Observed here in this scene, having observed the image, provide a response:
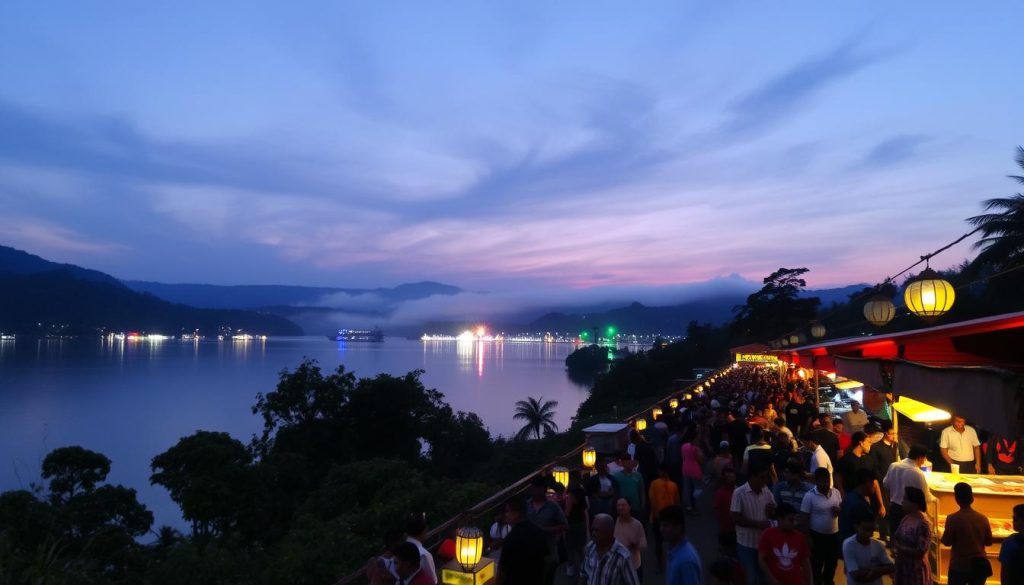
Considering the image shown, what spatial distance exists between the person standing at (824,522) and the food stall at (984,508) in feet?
2.67

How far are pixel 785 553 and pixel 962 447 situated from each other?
4.16 m

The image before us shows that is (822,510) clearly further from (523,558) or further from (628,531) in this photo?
(523,558)

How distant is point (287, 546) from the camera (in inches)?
452

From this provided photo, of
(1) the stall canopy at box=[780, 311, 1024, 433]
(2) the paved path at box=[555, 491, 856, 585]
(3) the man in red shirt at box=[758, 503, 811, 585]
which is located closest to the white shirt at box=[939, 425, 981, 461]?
(1) the stall canopy at box=[780, 311, 1024, 433]

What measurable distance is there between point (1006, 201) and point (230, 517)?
96.5 feet

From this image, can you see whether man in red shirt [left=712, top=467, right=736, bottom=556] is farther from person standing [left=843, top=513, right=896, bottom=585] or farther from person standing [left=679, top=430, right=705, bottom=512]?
person standing [left=679, top=430, right=705, bottom=512]

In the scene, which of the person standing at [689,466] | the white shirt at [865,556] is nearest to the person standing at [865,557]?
the white shirt at [865,556]

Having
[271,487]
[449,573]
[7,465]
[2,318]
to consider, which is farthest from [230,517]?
Result: [2,318]

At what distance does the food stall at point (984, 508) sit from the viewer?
559 centimetres

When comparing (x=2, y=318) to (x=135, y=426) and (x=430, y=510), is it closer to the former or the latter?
(x=135, y=426)

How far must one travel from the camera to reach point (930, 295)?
29.1ft

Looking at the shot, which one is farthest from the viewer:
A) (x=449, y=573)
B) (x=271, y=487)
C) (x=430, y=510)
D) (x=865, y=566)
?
(x=271, y=487)

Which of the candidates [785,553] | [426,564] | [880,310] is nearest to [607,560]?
[426,564]

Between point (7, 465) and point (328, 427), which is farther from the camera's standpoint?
point (7, 465)
